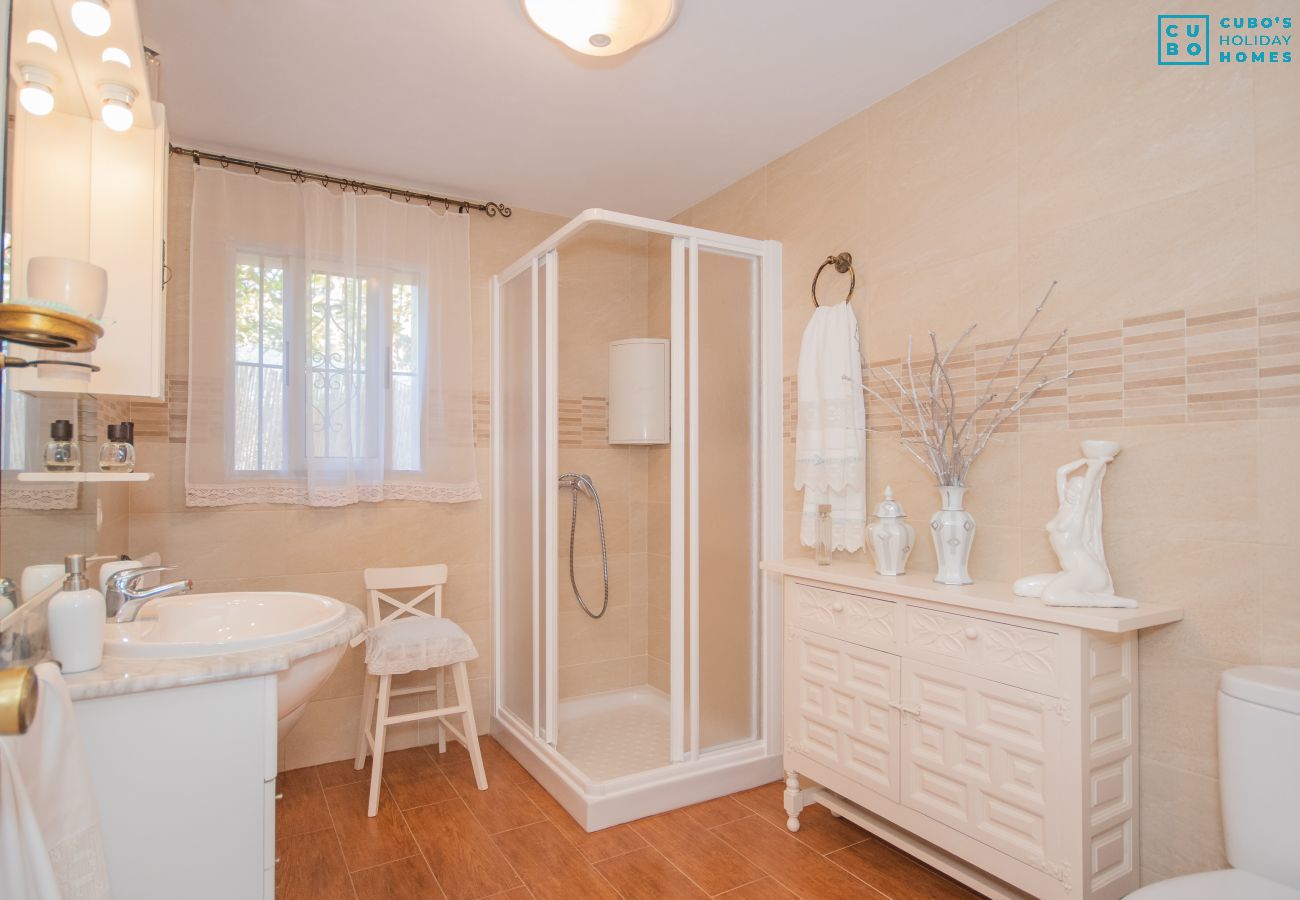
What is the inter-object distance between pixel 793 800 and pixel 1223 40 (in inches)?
96.7

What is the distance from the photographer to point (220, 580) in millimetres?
2967

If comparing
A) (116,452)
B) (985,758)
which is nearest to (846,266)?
(985,758)

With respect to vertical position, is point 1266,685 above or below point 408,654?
above

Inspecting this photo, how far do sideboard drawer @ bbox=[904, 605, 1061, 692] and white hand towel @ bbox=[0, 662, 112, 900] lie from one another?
6.09ft

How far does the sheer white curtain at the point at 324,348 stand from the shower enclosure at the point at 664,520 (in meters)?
0.27

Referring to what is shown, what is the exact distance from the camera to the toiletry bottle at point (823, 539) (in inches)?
101

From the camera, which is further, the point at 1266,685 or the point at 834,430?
the point at 834,430

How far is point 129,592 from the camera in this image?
172cm

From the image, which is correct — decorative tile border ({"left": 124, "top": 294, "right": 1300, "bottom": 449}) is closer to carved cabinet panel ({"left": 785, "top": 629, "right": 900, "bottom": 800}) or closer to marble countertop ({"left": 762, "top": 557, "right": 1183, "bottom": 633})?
marble countertop ({"left": 762, "top": 557, "right": 1183, "bottom": 633})

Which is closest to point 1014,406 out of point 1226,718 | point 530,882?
point 1226,718

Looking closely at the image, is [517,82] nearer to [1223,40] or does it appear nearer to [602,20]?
[602,20]

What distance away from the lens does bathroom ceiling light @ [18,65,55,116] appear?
4.04ft

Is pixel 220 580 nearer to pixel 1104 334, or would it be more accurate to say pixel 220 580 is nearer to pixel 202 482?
pixel 202 482

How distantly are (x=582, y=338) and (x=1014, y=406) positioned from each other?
2.21 m
